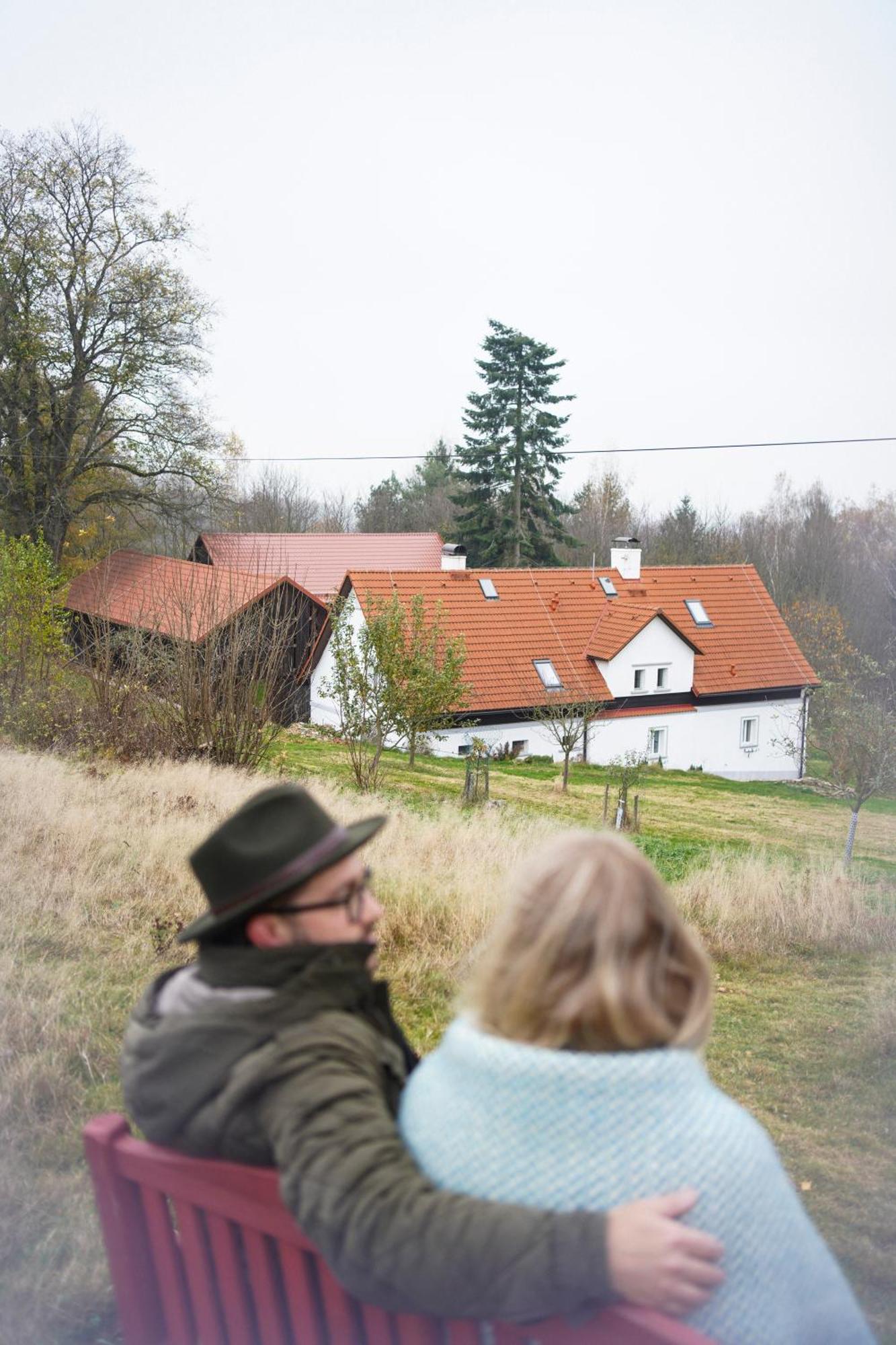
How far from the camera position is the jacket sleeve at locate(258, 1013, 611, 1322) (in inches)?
31.0

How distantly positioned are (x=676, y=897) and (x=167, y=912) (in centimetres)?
208

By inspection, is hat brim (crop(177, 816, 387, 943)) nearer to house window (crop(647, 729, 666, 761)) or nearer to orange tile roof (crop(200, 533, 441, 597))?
house window (crop(647, 729, 666, 761))

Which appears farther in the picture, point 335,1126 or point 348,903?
point 348,903

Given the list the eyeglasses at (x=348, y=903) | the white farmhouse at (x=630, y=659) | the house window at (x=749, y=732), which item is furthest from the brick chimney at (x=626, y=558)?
the eyeglasses at (x=348, y=903)

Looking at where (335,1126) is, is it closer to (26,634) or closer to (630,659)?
(26,634)

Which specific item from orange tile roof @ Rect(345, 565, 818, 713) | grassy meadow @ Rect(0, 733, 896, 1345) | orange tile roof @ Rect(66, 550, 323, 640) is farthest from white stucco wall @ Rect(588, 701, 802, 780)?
grassy meadow @ Rect(0, 733, 896, 1345)

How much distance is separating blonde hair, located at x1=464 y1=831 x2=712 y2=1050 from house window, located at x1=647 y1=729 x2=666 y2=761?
21.8 metres

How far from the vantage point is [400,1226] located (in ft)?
2.68

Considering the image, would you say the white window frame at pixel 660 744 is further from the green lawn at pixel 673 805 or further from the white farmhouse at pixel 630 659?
the green lawn at pixel 673 805

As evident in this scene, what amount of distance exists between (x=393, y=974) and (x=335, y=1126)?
8.27 feet

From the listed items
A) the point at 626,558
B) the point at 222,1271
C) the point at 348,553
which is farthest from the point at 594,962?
the point at 348,553

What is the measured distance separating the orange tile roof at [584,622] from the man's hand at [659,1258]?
16180mm

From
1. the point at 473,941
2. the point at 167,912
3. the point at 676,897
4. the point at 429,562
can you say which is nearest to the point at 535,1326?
the point at 473,941

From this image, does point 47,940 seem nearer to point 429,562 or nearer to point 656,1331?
point 656,1331
